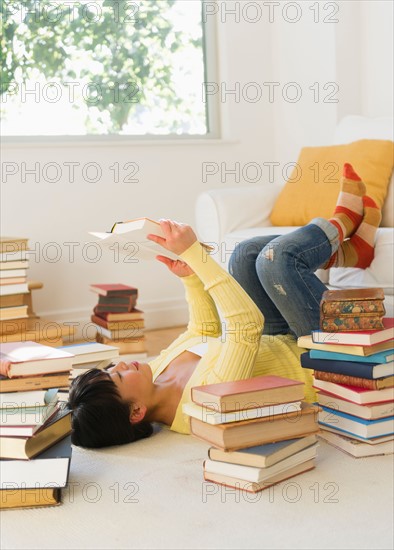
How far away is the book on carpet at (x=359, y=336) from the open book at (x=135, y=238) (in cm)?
41

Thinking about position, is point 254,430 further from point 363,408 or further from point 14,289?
point 14,289

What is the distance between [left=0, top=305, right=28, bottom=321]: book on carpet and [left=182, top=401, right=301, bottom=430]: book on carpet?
1.79 m

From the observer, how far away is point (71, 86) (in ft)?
13.7

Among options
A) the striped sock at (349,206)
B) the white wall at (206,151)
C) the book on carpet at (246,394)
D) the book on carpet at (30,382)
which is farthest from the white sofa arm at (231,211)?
the book on carpet at (30,382)

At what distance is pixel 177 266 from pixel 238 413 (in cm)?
63

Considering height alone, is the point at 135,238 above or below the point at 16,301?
above

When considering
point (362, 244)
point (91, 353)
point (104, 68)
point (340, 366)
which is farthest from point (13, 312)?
point (340, 366)

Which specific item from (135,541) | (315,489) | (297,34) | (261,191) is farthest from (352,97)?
(135,541)

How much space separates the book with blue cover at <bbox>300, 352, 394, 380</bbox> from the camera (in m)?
2.05

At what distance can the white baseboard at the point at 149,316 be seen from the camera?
4121 mm

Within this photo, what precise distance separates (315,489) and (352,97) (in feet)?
9.76

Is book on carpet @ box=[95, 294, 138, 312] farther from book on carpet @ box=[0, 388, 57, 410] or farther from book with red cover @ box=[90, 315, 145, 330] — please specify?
book on carpet @ box=[0, 388, 57, 410]

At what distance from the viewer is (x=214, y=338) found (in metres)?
2.42

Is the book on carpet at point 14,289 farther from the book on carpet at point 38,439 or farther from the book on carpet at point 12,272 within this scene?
the book on carpet at point 38,439
